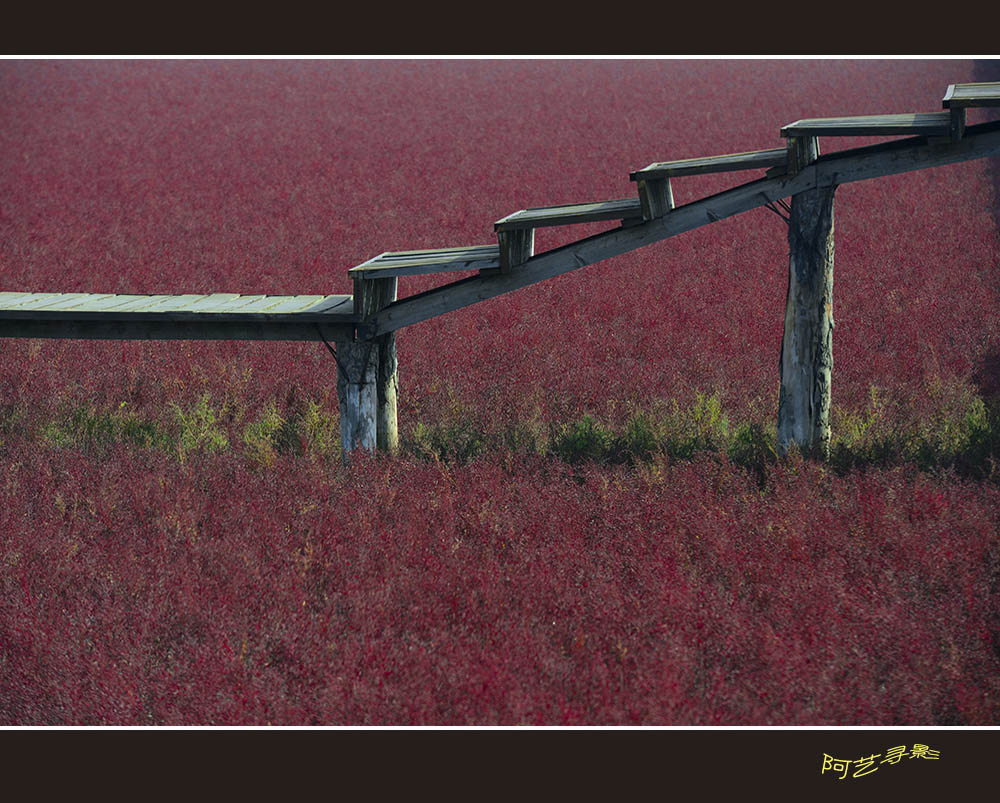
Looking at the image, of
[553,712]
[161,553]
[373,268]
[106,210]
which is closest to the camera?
[553,712]

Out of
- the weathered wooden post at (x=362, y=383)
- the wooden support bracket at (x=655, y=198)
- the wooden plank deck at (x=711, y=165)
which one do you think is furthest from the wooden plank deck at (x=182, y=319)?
the wooden plank deck at (x=711, y=165)

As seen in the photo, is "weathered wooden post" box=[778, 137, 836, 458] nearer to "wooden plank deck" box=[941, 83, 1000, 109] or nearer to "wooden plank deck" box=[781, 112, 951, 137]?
"wooden plank deck" box=[781, 112, 951, 137]

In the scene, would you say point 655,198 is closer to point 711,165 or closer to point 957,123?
point 711,165

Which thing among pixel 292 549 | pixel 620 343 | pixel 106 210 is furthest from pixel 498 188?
pixel 292 549

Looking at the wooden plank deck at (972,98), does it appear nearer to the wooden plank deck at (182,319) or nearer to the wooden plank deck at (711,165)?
the wooden plank deck at (711,165)

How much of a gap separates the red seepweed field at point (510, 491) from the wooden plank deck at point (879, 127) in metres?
1.89

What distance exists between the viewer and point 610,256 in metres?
6.20

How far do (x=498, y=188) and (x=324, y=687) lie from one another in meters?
12.8

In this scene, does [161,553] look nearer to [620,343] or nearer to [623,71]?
[620,343]

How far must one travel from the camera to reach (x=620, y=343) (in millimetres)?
9211

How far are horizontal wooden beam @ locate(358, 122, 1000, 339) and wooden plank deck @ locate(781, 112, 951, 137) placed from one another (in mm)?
112

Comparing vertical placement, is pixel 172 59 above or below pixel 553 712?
above

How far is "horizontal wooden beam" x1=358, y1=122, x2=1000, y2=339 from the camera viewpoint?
232 inches

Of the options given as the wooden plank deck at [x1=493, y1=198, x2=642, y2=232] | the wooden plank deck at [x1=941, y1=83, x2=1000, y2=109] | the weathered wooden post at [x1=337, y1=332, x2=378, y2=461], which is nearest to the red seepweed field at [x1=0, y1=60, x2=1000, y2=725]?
the weathered wooden post at [x1=337, y1=332, x2=378, y2=461]
